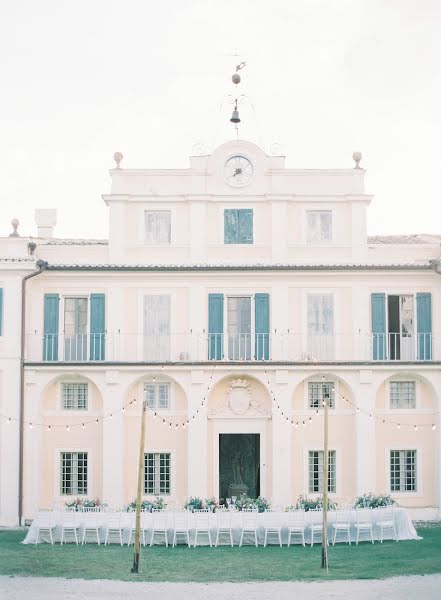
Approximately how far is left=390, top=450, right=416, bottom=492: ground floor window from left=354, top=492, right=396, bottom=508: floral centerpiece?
2551 millimetres

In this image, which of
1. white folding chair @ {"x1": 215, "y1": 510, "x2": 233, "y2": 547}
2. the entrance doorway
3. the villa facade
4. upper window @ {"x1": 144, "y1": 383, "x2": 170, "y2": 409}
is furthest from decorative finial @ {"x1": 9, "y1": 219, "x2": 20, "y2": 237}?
white folding chair @ {"x1": 215, "y1": 510, "x2": 233, "y2": 547}

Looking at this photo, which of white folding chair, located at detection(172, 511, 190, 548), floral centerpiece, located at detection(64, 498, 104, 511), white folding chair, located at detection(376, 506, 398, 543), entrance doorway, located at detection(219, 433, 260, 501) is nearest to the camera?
white folding chair, located at detection(172, 511, 190, 548)

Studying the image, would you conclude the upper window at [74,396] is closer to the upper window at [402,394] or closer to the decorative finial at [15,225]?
the decorative finial at [15,225]

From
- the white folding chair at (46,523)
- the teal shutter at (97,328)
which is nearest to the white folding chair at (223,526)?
the white folding chair at (46,523)

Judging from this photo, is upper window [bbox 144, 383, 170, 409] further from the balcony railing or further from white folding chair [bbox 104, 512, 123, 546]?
white folding chair [bbox 104, 512, 123, 546]

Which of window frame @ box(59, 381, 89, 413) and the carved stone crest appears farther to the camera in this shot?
window frame @ box(59, 381, 89, 413)

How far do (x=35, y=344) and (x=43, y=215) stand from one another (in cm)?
595

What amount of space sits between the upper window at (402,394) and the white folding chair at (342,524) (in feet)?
24.6

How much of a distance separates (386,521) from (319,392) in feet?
23.4

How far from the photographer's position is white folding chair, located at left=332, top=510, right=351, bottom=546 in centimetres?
3055

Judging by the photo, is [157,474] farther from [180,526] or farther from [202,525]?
[202,525]

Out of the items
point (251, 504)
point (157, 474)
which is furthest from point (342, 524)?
point (157, 474)

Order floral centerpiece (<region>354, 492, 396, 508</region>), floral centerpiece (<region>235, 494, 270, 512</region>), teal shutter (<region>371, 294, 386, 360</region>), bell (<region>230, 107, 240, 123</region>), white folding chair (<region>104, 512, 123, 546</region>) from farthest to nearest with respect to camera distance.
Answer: bell (<region>230, 107, 240, 123</region>), teal shutter (<region>371, 294, 386, 360</region>), floral centerpiece (<region>354, 492, 396, 508</region>), floral centerpiece (<region>235, 494, 270, 512</region>), white folding chair (<region>104, 512, 123, 546</region>)

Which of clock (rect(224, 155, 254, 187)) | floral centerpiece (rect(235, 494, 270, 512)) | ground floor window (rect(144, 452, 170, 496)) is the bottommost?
floral centerpiece (rect(235, 494, 270, 512))
